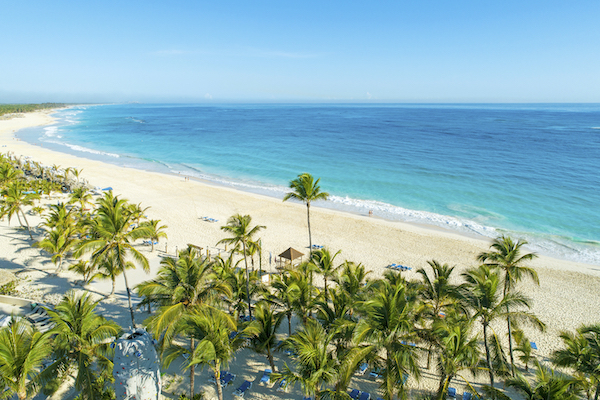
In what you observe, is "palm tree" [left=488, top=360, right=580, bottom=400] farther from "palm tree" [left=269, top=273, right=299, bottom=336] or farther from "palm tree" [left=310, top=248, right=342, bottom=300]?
"palm tree" [left=310, top=248, right=342, bottom=300]

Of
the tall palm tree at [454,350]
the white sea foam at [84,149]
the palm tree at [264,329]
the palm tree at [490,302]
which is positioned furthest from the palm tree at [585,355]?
the white sea foam at [84,149]

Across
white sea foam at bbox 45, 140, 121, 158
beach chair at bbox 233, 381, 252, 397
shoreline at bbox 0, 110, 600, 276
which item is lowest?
beach chair at bbox 233, 381, 252, 397

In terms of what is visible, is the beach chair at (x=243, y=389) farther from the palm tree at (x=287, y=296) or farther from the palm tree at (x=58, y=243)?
the palm tree at (x=58, y=243)

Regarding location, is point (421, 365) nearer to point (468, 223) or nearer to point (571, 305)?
point (571, 305)

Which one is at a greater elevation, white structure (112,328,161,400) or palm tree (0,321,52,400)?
palm tree (0,321,52,400)

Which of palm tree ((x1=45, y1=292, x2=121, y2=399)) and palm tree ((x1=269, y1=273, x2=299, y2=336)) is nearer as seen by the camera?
palm tree ((x1=45, y1=292, x2=121, y2=399))

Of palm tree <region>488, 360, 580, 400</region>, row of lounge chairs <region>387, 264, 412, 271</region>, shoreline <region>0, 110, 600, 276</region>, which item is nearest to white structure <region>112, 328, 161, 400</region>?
palm tree <region>488, 360, 580, 400</region>

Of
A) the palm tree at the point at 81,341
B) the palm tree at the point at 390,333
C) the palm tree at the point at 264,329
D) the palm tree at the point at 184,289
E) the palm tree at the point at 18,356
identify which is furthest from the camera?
the palm tree at the point at 264,329

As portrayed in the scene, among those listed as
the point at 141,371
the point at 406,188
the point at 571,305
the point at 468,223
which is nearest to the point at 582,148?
the point at 406,188
